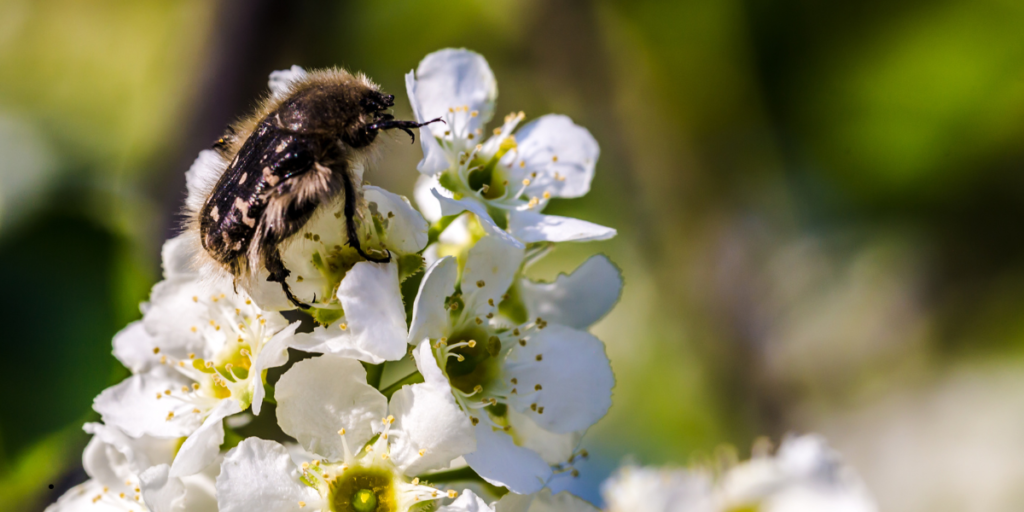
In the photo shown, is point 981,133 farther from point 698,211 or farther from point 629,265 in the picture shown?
point 629,265

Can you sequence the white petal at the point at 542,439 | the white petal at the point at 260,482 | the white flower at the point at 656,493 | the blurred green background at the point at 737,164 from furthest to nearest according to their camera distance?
the blurred green background at the point at 737,164, the white flower at the point at 656,493, the white petal at the point at 542,439, the white petal at the point at 260,482

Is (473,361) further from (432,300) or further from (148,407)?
(148,407)

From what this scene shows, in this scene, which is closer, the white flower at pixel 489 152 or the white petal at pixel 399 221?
the white petal at pixel 399 221

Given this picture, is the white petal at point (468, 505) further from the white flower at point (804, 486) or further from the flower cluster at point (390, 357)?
the white flower at point (804, 486)

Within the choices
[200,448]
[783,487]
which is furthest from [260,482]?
[783,487]

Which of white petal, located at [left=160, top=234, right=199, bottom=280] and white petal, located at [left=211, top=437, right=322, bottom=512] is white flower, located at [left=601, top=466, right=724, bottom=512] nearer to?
white petal, located at [left=211, top=437, right=322, bottom=512]

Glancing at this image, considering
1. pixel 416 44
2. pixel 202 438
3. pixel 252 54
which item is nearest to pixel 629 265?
pixel 416 44

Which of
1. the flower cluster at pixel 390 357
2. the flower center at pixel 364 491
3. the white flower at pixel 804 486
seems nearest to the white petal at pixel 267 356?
the flower cluster at pixel 390 357

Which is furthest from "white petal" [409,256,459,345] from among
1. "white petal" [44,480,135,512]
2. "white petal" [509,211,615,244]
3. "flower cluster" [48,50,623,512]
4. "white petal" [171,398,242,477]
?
"white petal" [44,480,135,512]

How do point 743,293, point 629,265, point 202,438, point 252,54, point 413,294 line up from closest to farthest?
1. point 202,438
2. point 413,294
3. point 252,54
4. point 629,265
5. point 743,293
